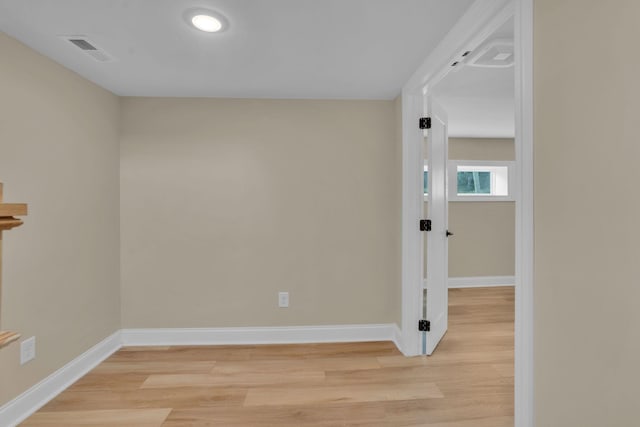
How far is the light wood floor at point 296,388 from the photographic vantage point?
1.87 m

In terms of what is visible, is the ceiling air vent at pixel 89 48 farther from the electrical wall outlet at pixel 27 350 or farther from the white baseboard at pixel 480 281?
the white baseboard at pixel 480 281

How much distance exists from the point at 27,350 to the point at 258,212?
1.71 meters

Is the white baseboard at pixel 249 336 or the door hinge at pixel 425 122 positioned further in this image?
the white baseboard at pixel 249 336

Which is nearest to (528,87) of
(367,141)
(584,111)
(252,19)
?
(584,111)

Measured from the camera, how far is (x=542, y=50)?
3.73 feet

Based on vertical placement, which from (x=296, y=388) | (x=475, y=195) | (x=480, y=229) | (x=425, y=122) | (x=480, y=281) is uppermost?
(x=425, y=122)

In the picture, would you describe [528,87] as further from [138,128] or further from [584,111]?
[138,128]

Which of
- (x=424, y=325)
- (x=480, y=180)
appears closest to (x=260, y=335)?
(x=424, y=325)

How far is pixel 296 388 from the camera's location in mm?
2170

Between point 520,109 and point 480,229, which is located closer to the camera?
point 520,109

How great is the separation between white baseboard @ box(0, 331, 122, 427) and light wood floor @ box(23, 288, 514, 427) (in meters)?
0.05

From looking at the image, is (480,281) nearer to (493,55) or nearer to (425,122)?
(425,122)

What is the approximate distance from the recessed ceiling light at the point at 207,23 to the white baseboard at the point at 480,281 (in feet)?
14.3

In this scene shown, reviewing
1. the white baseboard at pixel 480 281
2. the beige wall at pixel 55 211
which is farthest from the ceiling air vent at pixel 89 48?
the white baseboard at pixel 480 281
